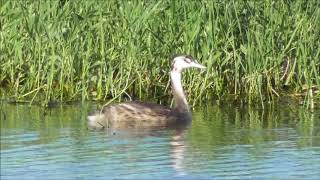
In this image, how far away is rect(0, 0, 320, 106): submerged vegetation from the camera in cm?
1334

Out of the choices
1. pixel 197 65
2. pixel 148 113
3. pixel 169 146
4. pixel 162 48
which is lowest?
pixel 169 146

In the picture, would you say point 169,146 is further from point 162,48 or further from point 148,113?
point 162,48

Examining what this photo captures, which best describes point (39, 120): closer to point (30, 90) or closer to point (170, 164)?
point (30, 90)

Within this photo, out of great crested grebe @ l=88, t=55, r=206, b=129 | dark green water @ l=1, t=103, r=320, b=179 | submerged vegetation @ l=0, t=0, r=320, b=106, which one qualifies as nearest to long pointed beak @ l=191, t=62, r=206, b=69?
great crested grebe @ l=88, t=55, r=206, b=129

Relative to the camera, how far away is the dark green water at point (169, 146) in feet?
32.3

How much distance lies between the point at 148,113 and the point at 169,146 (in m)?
1.68

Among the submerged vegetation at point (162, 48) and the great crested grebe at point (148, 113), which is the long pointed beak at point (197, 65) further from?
the submerged vegetation at point (162, 48)

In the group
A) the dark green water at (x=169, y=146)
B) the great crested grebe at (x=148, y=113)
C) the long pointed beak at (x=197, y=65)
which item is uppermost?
the long pointed beak at (x=197, y=65)

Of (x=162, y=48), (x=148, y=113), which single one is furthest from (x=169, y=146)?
(x=162, y=48)

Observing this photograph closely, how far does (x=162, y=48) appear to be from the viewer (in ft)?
44.6

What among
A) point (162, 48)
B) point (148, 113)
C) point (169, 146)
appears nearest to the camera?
point (169, 146)

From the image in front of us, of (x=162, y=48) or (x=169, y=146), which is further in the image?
(x=162, y=48)

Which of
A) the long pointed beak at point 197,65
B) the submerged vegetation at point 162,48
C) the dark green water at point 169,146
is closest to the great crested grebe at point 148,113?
the long pointed beak at point 197,65

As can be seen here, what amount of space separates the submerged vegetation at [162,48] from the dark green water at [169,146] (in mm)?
304
